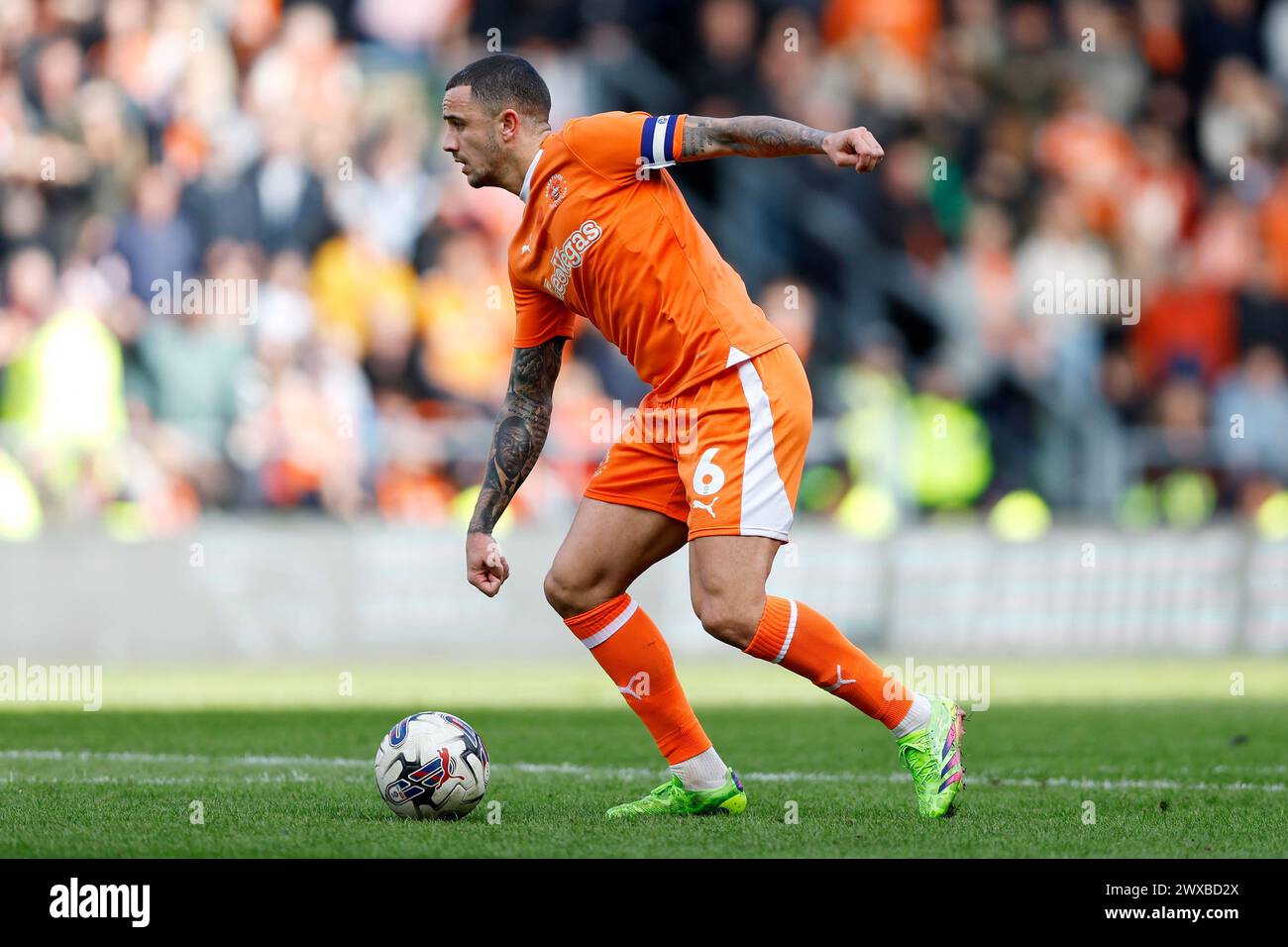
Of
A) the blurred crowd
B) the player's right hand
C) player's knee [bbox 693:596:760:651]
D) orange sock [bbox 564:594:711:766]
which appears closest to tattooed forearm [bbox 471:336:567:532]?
the player's right hand

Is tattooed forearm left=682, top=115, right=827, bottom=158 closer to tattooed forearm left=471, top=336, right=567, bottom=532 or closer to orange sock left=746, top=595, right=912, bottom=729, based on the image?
tattooed forearm left=471, top=336, right=567, bottom=532

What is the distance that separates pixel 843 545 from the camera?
1434cm

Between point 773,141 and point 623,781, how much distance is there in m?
2.72

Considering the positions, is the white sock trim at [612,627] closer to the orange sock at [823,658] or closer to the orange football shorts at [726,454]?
the orange football shorts at [726,454]

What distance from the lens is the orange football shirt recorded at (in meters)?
6.32

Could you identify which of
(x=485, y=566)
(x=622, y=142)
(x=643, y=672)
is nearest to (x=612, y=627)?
(x=643, y=672)

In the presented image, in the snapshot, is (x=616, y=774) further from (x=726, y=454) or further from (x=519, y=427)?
(x=726, y=454)

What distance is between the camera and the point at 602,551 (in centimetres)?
650

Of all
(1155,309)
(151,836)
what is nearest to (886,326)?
(1155,309)

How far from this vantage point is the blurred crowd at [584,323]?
48.4 ft

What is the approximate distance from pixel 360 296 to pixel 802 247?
157 inches

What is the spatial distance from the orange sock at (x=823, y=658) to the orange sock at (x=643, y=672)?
18.6 inches

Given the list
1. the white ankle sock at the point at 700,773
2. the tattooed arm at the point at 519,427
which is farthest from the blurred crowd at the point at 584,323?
the white ankle sock at the point at 700,773

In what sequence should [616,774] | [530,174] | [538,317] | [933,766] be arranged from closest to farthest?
[933,766], [530,174], [538,317], [616,774]
